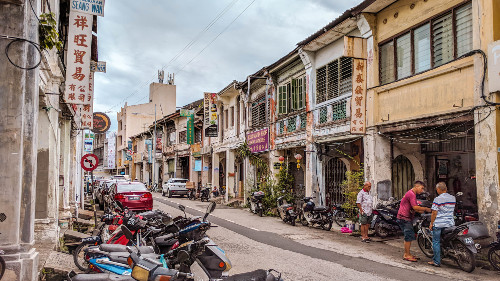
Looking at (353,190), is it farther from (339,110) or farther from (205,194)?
(205,194)

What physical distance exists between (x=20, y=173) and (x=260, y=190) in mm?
15372

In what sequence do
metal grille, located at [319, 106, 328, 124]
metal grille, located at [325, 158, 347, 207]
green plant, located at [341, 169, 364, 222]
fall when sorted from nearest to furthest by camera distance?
green plant, located at [341, 169, 364, 222] → metal grille, located at [319, 106, 328, 124] → metal grille, located at [325, 158, 347, 207]

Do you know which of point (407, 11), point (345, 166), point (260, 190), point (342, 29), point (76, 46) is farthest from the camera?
point (260, 190)

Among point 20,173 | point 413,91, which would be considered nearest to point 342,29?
point 413,91

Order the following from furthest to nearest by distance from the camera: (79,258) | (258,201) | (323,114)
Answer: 1. (258,201)
2. (323,114)
3. (79,258)

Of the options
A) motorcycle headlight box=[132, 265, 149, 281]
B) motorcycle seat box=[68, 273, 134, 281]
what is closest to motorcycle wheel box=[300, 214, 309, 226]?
motorcycle seat box=[68, 273, 134, 281]

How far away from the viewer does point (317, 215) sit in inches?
599

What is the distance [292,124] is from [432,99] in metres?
9.05

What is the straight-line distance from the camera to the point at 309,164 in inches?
717

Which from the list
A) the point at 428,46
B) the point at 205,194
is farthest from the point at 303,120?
the point at 205,194

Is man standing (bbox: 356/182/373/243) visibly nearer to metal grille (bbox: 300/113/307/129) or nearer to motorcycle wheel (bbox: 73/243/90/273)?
metal grille (bbox: 300/113/307/129)

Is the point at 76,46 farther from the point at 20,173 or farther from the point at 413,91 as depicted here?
the point at 413,91

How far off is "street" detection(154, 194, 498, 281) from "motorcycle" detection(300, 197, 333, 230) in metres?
0.37

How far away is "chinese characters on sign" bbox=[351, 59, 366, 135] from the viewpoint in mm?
14219
